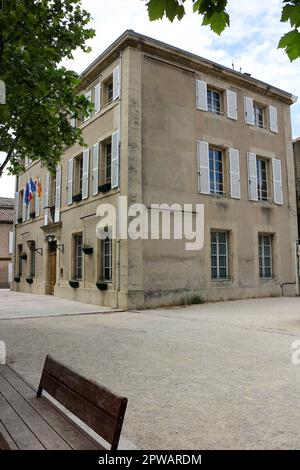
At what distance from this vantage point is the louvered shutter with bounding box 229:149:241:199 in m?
15.3

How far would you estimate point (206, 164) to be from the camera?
14633 mm

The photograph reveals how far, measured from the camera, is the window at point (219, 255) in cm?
1470

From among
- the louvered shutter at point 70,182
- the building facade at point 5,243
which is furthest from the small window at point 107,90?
the building facade at point 5,243

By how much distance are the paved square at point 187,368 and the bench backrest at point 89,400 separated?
70 cm

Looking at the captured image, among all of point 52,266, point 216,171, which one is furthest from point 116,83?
point 52,266

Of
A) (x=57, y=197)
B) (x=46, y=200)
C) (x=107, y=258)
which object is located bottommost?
(x=107, y=258)

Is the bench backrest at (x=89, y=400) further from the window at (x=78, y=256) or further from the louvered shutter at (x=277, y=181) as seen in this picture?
the louvered shutter at (x=277, y=181)

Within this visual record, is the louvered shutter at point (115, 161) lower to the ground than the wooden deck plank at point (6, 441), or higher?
higher

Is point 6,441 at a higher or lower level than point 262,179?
lower

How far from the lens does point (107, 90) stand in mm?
15102

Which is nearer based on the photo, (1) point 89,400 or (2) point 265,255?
(1) point 89,400

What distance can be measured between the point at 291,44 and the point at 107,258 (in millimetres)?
11986

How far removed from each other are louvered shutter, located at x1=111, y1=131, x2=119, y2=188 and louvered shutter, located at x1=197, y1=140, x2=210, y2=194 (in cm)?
A: 312

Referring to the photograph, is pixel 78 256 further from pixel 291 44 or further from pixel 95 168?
pixel 291 44
